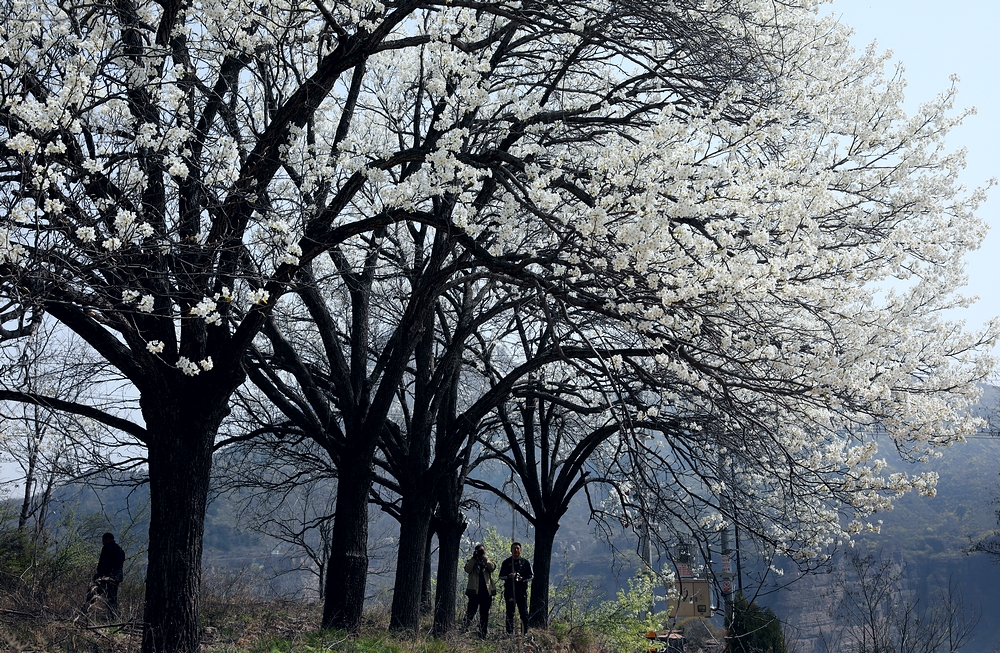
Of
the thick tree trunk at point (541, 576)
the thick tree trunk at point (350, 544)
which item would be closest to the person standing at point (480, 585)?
the thick tree trunk at point (541, 576)

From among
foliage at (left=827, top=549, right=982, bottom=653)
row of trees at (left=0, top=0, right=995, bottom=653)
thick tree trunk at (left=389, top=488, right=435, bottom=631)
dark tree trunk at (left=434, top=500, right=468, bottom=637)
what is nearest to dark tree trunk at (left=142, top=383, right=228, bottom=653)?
row of trees at (left=0, top=0, right=995, bottom=653)

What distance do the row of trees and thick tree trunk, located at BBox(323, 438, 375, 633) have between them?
0.04m

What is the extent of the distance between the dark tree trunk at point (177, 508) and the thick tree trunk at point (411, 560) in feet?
11.8

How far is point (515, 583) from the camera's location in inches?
502

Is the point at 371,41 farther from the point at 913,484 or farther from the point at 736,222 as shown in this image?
the point at 913,484

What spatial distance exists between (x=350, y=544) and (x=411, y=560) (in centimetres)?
140

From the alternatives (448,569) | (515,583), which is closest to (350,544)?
(515,583)

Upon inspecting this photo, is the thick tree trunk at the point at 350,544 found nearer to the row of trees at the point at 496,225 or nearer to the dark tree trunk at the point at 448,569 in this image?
the row of trees at the point at 496,225

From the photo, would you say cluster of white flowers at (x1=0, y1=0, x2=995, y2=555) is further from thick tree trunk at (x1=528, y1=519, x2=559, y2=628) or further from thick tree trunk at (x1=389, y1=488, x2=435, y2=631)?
thick tree trunk at (x1=528, y1=519, x2=559, y2=628)

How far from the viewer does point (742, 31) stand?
888 cm

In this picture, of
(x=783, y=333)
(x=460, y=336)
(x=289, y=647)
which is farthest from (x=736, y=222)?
(x=289, y=647)

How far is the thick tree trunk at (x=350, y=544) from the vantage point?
999 centimetres

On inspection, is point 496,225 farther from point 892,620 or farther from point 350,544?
point 892,620

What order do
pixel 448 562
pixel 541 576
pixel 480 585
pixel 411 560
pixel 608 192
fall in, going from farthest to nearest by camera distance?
1. pixel 541 576
2. pixel 448 562
3. pixel 480 585
4. pixel 411 560
5. pixel 608 192
